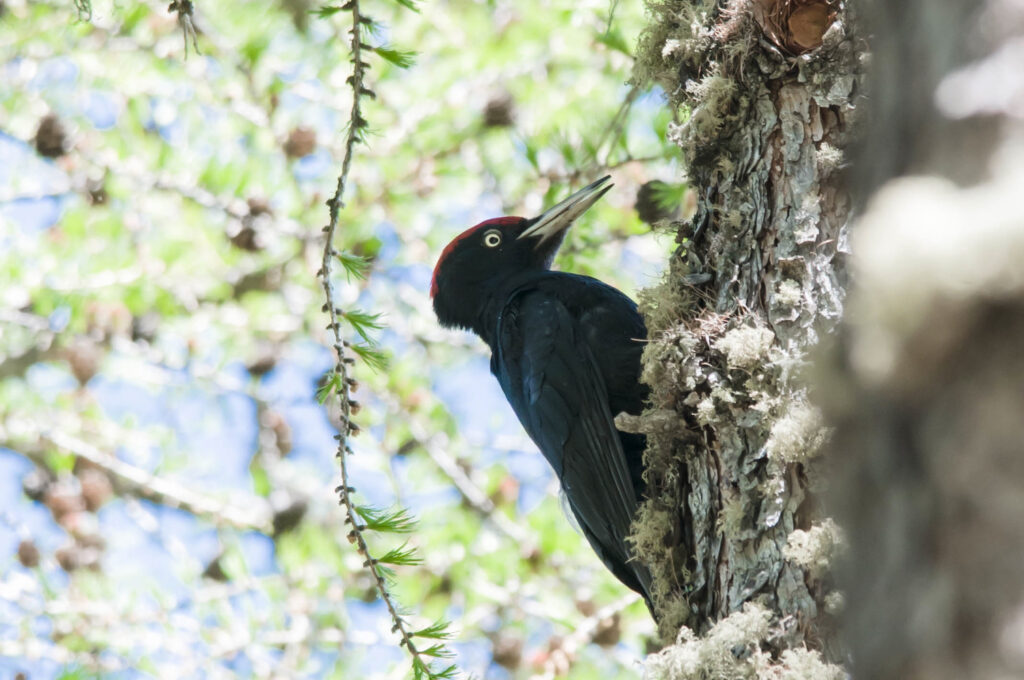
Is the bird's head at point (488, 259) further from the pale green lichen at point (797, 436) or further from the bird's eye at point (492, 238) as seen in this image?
Result: the pale green lichen at point (797, 436)

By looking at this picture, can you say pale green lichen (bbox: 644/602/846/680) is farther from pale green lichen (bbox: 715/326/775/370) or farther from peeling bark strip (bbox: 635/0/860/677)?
pale green lichen (bbox: 715/326/775/370)

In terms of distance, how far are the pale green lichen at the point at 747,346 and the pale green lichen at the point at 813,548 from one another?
0.41 metres

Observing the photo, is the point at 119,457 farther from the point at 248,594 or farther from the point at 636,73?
the point at 636,73

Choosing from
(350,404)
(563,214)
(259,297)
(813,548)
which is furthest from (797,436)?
(259,297)

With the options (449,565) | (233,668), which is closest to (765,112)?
(449,565)

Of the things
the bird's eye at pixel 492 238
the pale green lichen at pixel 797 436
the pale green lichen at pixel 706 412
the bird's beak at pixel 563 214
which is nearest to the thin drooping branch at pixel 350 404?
the pale green lichen at pixel 706 412

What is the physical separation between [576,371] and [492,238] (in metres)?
1.11

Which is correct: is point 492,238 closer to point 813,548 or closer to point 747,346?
point 747,346

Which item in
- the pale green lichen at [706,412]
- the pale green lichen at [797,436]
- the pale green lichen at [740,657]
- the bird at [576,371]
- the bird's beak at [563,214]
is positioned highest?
the bird's beak at [563,214]

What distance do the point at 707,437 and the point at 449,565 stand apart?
4.00m

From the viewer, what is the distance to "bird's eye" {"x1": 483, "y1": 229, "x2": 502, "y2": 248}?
14.3 ft

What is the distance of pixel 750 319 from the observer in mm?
2293

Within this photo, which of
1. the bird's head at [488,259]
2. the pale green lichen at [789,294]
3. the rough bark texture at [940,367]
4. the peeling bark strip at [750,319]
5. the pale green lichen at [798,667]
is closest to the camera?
the rough bark texture at [940,367]

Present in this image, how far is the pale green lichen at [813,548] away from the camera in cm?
191
